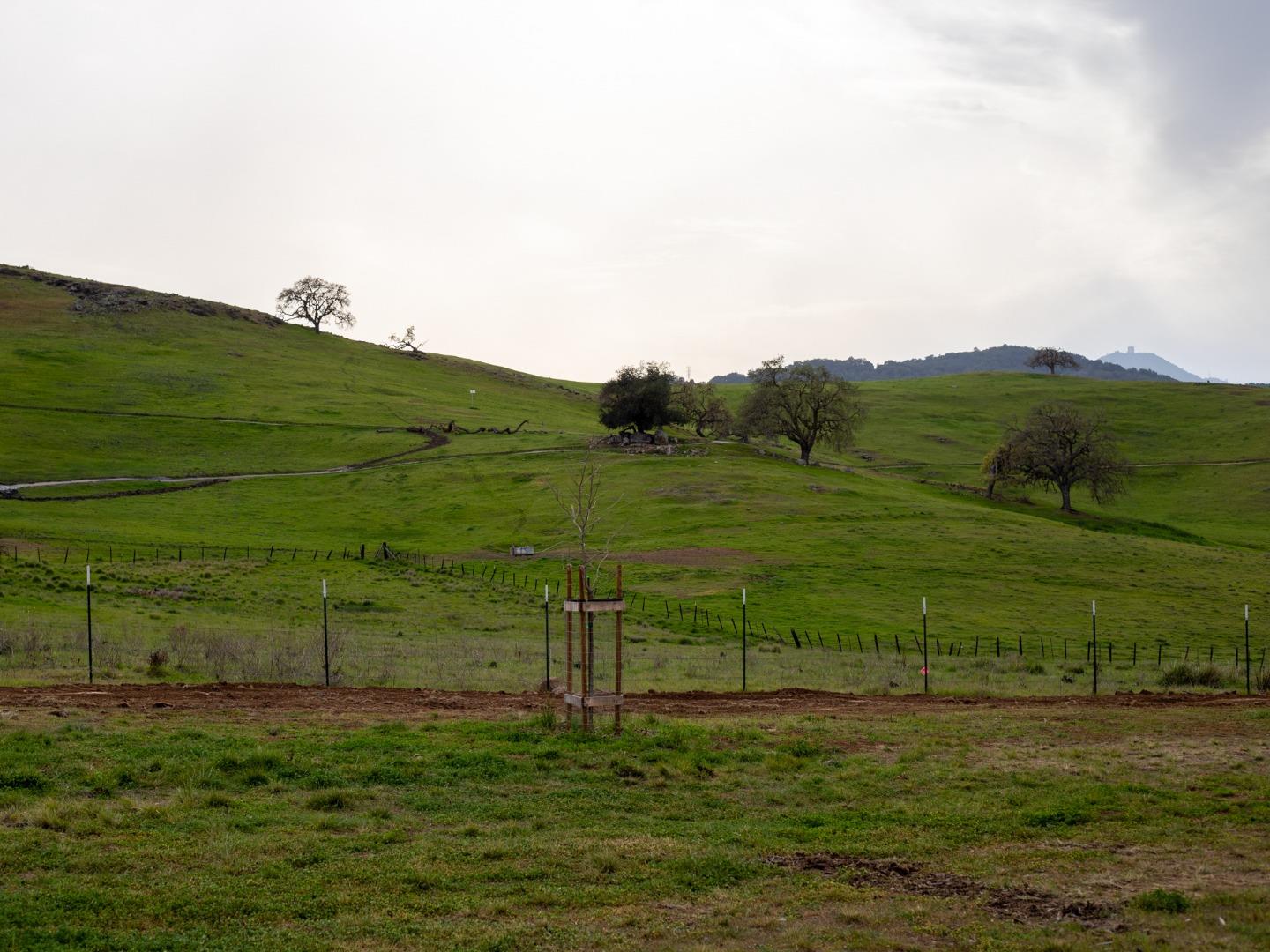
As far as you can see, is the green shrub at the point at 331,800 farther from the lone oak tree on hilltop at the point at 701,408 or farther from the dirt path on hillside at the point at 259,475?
the lone oak tree on hilltop at the point at 701,408

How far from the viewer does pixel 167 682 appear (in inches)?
1001

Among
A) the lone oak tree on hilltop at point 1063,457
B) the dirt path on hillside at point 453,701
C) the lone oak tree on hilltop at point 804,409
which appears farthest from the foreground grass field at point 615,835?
the lone oak tree on hilltop at point 804,409

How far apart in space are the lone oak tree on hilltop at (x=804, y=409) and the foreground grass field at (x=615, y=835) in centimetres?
8910

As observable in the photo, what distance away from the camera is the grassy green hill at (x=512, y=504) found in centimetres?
5103

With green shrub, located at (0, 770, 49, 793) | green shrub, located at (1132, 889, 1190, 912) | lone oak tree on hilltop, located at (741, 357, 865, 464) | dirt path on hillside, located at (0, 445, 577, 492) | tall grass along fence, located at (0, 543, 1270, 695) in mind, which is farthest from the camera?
lone oak tree on hilltop, located at (741, 357, 865, 464)

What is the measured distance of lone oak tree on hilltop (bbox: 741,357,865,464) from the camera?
108000 mm

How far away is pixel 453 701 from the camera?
22953 millimetres

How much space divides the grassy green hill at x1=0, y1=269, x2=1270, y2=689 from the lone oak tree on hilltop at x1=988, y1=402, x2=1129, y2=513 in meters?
3.35

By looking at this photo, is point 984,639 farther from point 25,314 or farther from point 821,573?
point 25,314

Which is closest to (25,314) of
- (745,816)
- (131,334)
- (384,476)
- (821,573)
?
(131,334)

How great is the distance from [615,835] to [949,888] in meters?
3.88

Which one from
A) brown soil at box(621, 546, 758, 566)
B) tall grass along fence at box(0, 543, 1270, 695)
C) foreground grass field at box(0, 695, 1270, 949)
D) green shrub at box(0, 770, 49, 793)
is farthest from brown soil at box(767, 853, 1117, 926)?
brown soil at box(621, 546, 758, 566)

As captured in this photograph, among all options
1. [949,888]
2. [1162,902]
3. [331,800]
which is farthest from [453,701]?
[1162,902]

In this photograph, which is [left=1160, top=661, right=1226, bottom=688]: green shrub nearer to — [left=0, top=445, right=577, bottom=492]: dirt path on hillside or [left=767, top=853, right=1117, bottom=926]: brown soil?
[left=767, top=853, right=1117, bottom=926]: brown soil
